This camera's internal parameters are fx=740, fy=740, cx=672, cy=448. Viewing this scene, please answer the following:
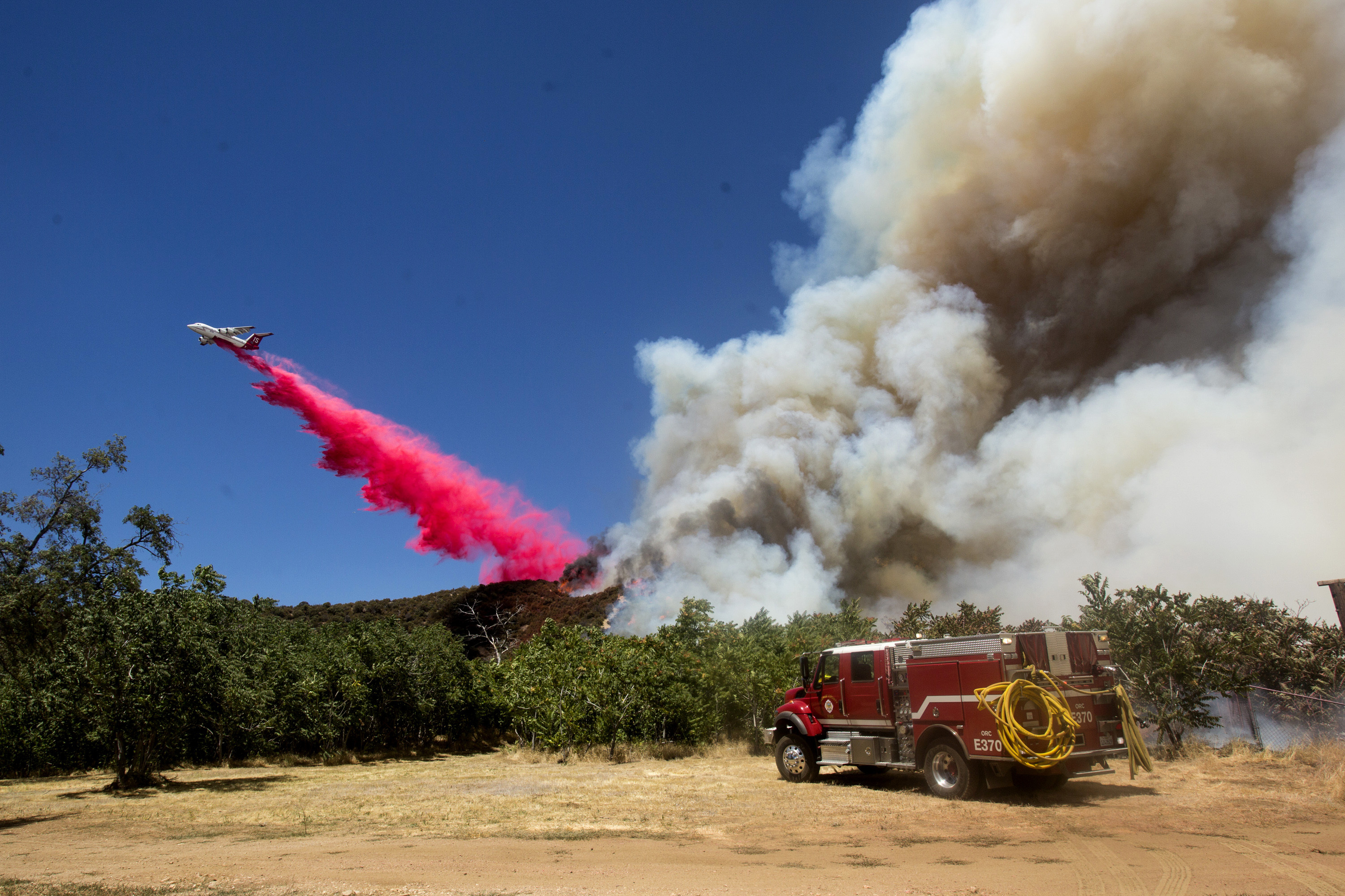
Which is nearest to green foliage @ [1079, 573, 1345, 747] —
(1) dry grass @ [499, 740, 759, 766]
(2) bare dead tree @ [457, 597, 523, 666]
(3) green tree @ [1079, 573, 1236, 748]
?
(3) green tree @ [1079, 573, 1236, 748]

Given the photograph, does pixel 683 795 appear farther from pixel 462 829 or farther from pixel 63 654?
pixel 63 654

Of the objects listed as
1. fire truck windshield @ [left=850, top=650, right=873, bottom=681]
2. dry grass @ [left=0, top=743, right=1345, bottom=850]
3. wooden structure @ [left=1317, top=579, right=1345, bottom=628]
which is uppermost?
wooden structure @ [left=1317, top=579, right=1345, bottom=628]

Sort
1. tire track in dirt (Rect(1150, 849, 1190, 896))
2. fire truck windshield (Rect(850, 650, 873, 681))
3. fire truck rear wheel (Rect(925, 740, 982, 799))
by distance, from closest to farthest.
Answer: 1. tire track in dirt (Rect(1150, 849, 1190, 896))
2. fire truck rear wheel (Rect(925, 740, 982, 799))
3. fire truck windshield (Rect(850, 650, 873, 681))

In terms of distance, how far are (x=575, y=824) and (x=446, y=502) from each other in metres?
42.6

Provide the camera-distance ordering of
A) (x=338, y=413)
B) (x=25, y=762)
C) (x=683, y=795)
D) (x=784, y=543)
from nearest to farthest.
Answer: (x=683, y=795) < (x=25, y=762) < (x=338, y=413) < (x=784, y=543)

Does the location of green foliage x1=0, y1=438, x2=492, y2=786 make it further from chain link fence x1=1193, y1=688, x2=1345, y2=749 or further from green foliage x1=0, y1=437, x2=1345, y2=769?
chain link fence x1=1193, y1=688, x2=1345, y2=749

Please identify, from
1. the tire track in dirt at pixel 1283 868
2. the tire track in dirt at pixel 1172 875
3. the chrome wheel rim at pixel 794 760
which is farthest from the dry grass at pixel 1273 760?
the chrome wheel rim at pixel 794 760

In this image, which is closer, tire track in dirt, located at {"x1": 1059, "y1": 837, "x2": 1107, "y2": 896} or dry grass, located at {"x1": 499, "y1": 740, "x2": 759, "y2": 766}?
tire track in dirt, located at {"x1": 1059, "y1": 837, "x2": 1107, "y2": 896}

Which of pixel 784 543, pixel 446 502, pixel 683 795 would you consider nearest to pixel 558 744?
pixel 683 795

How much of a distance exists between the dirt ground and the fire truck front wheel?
0.63m

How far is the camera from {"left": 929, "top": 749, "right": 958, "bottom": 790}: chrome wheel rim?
39.5ft

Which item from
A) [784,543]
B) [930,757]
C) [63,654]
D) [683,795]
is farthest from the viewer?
[784,543]

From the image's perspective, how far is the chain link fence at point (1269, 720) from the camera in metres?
15.6

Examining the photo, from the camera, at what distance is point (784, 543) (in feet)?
184
